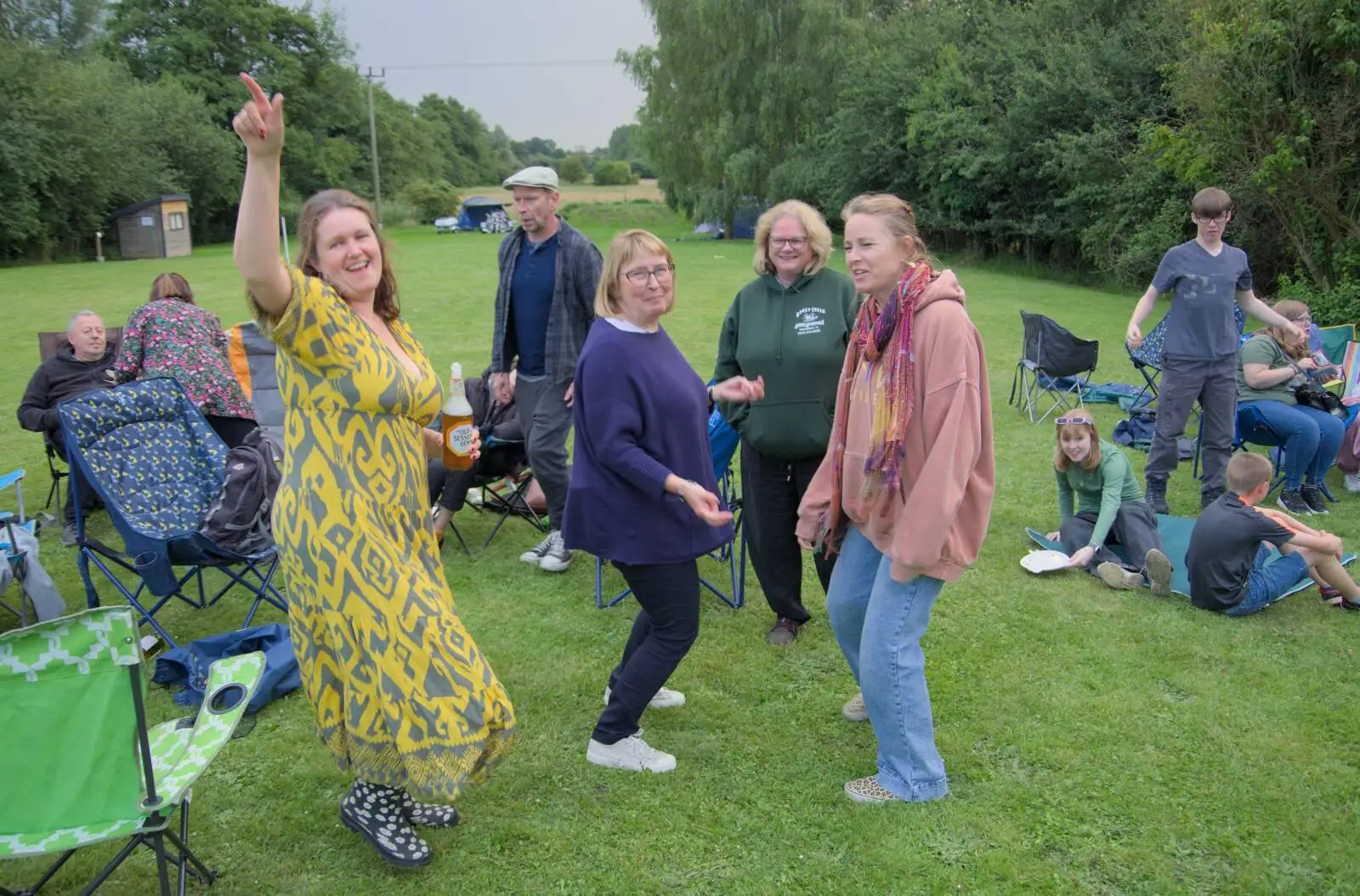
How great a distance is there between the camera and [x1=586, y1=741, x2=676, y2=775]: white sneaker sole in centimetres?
329

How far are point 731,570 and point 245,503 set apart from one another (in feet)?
7.69

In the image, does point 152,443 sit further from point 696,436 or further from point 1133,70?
point 1133,70

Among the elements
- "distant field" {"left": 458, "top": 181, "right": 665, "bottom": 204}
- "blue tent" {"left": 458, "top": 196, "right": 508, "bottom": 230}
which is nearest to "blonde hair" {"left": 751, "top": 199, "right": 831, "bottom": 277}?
"blue tent" {"left": 458, "top": 196, "right": 508, "bottom": 230}

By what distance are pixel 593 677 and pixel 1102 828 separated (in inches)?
77.2

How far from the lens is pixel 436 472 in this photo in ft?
18.1

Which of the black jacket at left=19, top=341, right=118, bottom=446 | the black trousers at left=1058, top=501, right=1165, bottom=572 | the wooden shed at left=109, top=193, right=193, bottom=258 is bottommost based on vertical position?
the black trousers at left=1058, top=501, right=1165, bottom=572

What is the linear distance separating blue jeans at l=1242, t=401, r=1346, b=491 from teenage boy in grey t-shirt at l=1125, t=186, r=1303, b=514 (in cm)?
43

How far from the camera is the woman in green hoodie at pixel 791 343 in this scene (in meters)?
3.79

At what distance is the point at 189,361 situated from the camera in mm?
5715

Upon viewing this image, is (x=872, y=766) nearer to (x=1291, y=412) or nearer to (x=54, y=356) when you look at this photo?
(x=1291, y=412)

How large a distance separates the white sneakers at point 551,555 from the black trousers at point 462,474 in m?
0.50

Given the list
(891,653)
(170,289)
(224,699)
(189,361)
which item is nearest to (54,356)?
(170,289)

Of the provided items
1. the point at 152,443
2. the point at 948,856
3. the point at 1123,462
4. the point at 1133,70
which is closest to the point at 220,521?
the point at 152,443

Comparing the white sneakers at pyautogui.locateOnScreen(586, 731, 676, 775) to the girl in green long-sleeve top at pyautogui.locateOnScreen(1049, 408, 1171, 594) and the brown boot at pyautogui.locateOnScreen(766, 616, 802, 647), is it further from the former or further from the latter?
the girl in green long-sleeve top at pyautogui.locateOnScreen(1049, 408, 1171, 594)
